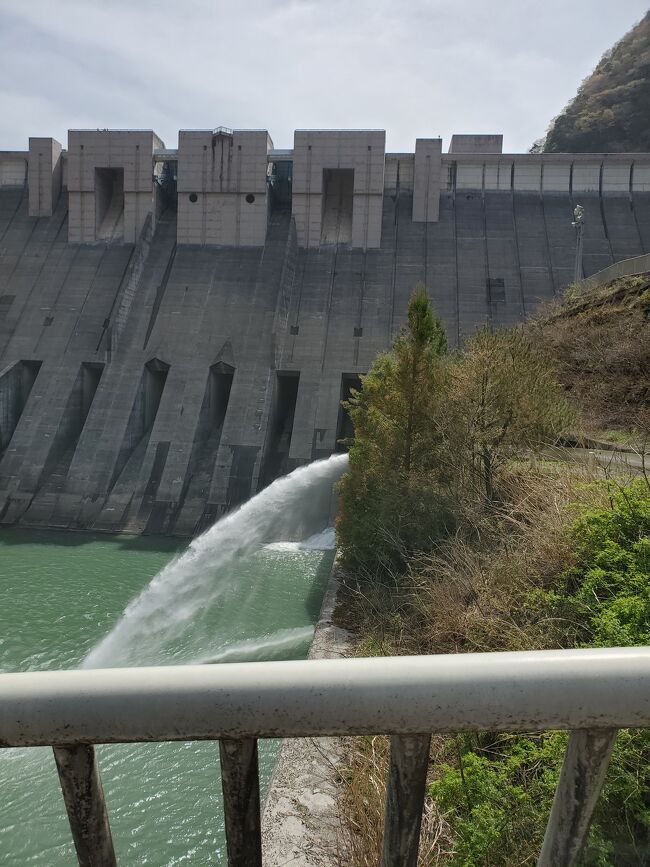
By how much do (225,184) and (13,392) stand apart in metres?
11.8

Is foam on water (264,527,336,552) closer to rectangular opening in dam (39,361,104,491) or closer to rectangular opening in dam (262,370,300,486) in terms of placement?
rectangular opening in dam (262,370,300,486)

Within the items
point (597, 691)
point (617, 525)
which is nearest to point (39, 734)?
point (597, 691)

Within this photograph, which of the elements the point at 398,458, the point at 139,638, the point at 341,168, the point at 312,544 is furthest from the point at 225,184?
the point at 139,638

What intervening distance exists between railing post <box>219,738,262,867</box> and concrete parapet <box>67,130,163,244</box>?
1051 inches

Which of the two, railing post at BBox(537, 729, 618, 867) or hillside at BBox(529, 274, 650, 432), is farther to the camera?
hillside at BBox(529, 274, 650, 432)

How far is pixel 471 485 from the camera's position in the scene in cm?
841

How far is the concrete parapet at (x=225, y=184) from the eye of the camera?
24.9 meters

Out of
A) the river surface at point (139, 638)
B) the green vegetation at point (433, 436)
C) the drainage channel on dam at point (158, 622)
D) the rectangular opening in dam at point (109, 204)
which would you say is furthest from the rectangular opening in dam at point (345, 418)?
the rectangular opening in dam at point (109, 204)

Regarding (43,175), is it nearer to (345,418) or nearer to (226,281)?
(226,281)

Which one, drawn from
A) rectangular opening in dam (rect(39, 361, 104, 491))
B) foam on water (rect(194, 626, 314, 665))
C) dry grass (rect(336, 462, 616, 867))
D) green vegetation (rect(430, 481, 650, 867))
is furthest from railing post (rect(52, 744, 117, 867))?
rectangular opening in dam (rect(39, 361, 104, 491))

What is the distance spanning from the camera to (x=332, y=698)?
1.23m

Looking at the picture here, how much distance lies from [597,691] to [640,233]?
26953mm

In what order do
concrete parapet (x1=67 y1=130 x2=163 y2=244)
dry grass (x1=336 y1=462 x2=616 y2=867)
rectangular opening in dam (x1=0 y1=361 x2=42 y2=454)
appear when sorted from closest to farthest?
dry grass (x1=336 y1=462 x2=616 y2=867)
rectangular opening in dam (x1=0 y1=361 x2=42 y2=454)
concrete parapet (x1=67 y1=130 x2=163 y2=244)

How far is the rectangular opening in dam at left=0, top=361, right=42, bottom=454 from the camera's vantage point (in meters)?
21.5
